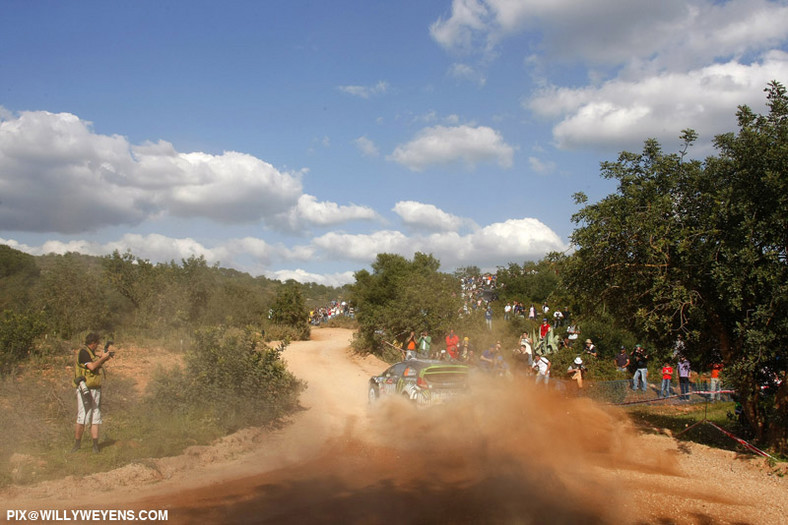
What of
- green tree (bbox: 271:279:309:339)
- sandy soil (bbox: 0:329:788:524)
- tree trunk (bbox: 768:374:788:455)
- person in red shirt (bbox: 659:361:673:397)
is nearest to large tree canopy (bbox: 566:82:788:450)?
tree trunk (bbox: 768:374:788:455)

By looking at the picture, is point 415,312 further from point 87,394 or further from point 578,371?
point 87,394

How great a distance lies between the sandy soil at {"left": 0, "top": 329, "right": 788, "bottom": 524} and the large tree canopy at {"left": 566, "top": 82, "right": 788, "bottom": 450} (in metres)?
2.01

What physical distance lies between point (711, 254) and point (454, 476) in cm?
598

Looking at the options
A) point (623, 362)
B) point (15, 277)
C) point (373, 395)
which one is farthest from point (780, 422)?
point (15, 277)

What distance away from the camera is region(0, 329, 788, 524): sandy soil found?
7188 mm

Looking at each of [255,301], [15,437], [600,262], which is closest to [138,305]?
[255,301]

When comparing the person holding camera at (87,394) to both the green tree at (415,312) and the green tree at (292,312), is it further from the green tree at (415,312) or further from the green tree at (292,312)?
the green tree at (292,312)

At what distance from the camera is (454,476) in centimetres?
880

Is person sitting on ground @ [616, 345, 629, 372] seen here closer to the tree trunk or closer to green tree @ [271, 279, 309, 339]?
the tree trunk

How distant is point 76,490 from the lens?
7.68 metres

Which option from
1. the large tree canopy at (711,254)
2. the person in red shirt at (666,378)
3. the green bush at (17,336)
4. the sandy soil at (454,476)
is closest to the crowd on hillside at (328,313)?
the person in red shirt at (666,378)

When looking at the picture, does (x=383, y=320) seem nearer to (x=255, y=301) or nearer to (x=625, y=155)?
→ (x=255, y=301)

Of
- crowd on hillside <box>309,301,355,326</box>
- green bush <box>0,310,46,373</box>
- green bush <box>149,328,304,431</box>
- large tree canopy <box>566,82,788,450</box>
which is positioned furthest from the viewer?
crowd on hillside <box>309,301,355,326</box>

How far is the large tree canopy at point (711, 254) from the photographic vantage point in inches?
360
